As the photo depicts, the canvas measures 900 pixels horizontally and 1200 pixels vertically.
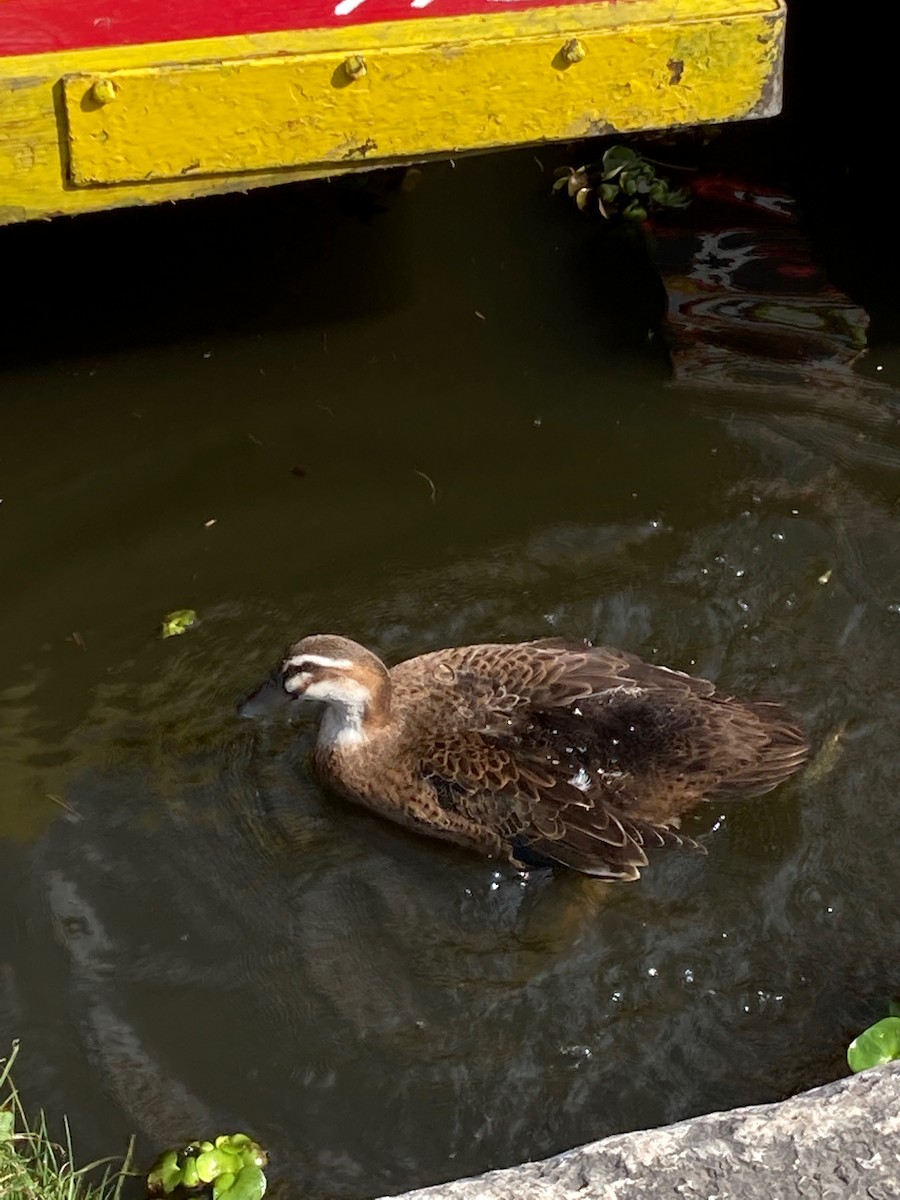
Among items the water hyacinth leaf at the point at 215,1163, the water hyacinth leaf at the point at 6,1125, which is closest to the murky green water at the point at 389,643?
the water hyacinth leaf at the point at 215,1163

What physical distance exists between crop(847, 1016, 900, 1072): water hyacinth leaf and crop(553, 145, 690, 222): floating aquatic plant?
365 cm

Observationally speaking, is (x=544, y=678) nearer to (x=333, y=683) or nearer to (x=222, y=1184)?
(x=333, y=683)

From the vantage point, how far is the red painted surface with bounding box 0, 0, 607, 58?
394 cm

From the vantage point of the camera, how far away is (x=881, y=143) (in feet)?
21.7

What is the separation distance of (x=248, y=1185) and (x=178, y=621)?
1.93 meters

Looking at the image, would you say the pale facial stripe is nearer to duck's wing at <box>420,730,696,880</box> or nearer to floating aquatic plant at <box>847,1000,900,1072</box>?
duck's wing at <box>420,730,696,880</box>

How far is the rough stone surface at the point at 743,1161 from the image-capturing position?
8.76ft

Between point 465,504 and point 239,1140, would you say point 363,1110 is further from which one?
point 465,504

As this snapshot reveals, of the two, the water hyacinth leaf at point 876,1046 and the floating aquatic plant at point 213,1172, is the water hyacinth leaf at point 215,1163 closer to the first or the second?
the floating aquatic plant at point 213,1172

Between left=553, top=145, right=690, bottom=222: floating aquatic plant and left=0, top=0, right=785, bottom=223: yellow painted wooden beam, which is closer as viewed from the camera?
left=0, top=0, right=785, bottom=223: yellow painted wooden beam

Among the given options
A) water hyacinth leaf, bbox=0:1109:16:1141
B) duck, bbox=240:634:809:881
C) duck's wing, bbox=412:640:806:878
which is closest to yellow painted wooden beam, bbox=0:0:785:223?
duck, bbox=240:634:809:881

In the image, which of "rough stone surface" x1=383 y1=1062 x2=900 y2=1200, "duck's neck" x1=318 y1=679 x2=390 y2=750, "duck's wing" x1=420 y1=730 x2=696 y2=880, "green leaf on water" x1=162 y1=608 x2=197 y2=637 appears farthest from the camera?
"green leaf on water" x1=162 y1=608 x2=197 y2=637

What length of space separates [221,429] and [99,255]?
1205 millimetres

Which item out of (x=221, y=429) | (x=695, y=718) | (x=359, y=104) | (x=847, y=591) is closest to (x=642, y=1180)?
(x=695, y=718)
